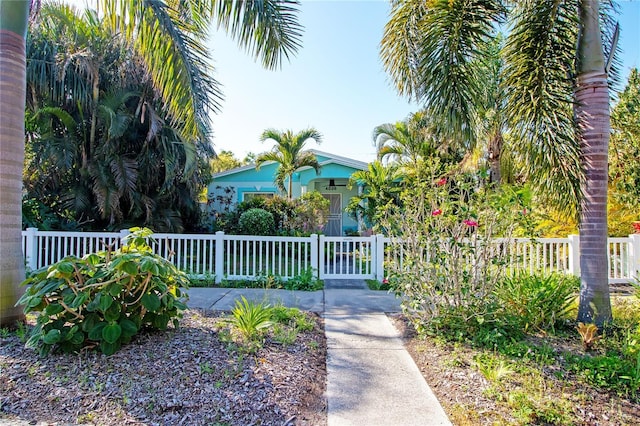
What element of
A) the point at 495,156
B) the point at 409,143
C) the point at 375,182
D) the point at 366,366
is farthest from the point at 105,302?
the point at 409,143

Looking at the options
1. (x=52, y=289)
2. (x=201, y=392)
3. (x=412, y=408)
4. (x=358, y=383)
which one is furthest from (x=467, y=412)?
(x=52, y=289)

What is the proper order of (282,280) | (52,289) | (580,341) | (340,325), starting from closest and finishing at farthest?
(52,289) → (580,341) → (340,325) → (282,280)

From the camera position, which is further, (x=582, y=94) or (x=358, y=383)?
(x=582, y=94)

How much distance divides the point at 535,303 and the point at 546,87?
2.76m

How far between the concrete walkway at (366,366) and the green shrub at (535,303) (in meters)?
1.42

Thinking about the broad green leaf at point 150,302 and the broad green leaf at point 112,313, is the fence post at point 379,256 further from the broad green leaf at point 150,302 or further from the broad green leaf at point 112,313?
the broad green leaf at point 112,313

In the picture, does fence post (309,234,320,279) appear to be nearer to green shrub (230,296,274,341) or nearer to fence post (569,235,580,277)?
green shrub (230,296,274,341)

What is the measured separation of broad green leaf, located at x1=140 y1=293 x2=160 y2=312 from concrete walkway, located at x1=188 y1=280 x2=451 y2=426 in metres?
1.75

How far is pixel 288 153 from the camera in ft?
45.4

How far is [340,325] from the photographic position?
4.67 meters

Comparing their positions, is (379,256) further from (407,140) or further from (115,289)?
(407,140)

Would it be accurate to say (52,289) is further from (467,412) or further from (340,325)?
(467,412)

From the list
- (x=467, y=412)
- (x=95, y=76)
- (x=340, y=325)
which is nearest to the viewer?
(x=467, y=412)

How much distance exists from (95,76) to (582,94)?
10.2 meters
